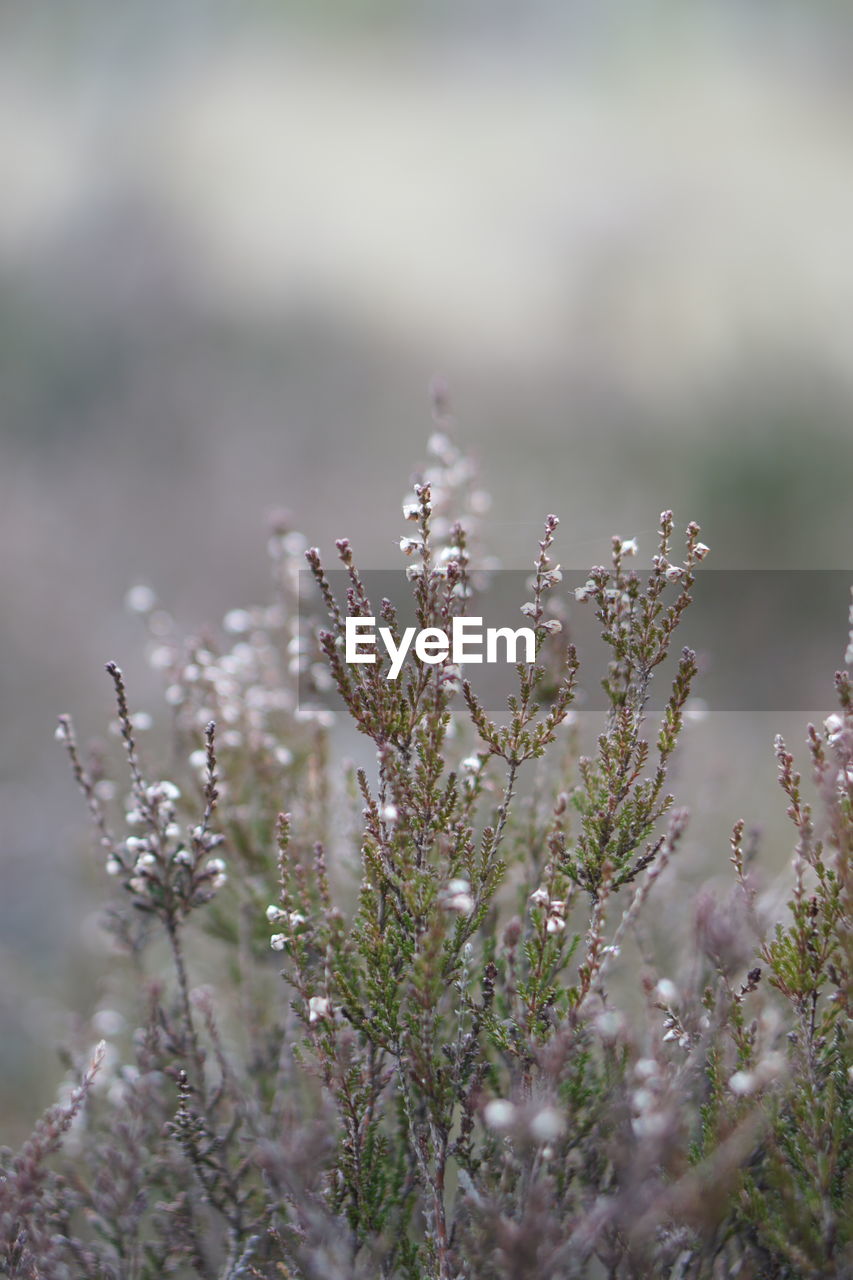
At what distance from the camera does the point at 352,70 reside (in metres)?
17.9

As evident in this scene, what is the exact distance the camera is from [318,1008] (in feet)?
5.36

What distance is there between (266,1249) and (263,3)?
21964 millimetres

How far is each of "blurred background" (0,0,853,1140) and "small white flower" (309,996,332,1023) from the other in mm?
8618

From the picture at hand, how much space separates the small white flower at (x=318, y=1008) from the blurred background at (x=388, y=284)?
28.3 ft

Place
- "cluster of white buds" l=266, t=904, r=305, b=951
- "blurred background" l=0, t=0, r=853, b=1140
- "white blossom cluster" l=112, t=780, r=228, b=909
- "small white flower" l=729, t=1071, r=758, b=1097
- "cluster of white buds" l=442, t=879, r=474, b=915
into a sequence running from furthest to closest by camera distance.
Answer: "blurred background" l=0, t=0, r=853, b=1140
"white blossom cluster" l=112, t=780, r=228, b=909
"cluster of white buds" l=266, t=904, r=305, b=951
"cluster of white buds" l=442, t=879, r=474, b=915
"small white flower" l=729, t=1071, r=758, b=1097

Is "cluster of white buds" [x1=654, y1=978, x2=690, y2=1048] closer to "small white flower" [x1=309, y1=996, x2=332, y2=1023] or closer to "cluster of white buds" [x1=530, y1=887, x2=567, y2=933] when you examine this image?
"cluster of white buds" [x1=530, y1=887, x2=567, y2=933]

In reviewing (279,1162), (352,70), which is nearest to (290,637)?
(279,1162)

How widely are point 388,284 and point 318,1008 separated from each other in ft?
52.8

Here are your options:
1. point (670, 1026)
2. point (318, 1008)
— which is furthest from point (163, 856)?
point (670, 1026)

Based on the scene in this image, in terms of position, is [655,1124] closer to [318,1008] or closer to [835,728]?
[318,1008]

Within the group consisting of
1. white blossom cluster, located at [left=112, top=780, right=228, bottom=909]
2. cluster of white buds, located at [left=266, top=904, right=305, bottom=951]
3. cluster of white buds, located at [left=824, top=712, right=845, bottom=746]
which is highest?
cluster of white buds, located at [left=824, top=712, right=845, bottom=746]

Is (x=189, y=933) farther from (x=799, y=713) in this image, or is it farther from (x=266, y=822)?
(x=799, y=713)

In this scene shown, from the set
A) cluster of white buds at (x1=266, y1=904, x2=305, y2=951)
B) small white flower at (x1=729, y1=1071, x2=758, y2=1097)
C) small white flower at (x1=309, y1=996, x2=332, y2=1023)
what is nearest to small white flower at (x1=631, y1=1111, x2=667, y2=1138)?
small white flower at (x1=729, y1=1071, x2=758, y2=1097)

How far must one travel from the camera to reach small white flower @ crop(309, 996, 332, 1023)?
1.63 meters
